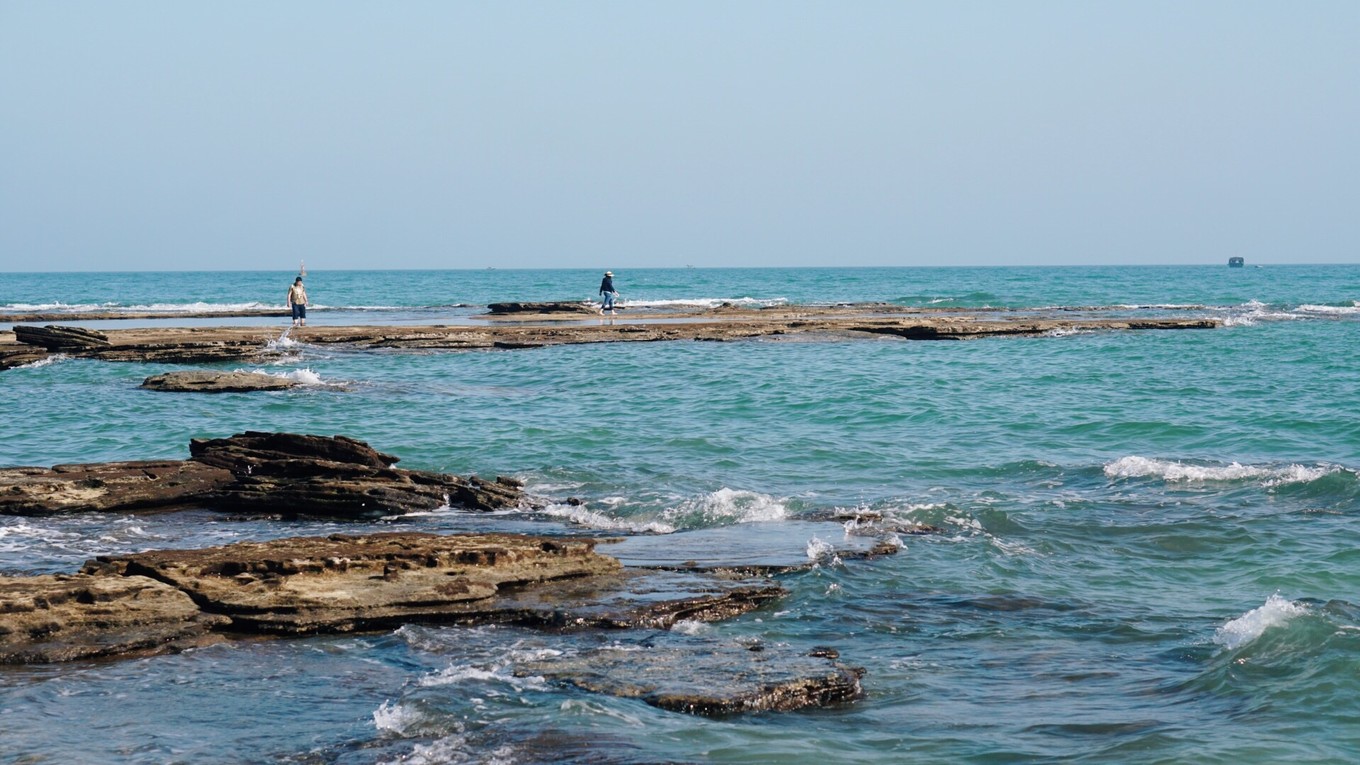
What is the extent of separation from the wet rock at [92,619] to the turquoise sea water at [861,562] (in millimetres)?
225

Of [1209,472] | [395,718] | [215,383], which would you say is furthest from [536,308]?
[395,718]

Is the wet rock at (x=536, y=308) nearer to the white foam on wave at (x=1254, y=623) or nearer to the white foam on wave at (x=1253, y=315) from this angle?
the white foam on wave at (x=1253, y=315)

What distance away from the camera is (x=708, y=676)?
8.63 metres

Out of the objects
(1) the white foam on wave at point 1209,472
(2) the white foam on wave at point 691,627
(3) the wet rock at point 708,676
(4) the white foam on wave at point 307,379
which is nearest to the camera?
(3) the wet rock at point 708,676

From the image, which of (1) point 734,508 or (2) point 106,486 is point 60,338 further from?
(1) point 734,508

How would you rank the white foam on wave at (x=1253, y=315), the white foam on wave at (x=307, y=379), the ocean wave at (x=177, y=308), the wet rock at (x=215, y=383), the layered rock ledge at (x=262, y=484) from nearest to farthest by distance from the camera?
1. the layered rock ledge at (x=262, y=484)
2. the wet rock at (x=215, y=383)
3. the white foam on wave at (x=307, y=379)
4. the white foam on wave at (x=1253, y=315)
5. the ocean wave at (x=177, y=308)

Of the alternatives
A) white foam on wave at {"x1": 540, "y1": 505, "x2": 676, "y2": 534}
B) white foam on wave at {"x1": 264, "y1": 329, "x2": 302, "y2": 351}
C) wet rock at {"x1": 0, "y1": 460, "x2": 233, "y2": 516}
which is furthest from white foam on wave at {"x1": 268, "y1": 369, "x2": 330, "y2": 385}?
white foam on wave at {"x1": 540, "y1": 505, "x2": 676, "y2": 534}

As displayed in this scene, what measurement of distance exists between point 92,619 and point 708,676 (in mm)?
4556

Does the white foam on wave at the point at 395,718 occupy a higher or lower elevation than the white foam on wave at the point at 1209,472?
lower

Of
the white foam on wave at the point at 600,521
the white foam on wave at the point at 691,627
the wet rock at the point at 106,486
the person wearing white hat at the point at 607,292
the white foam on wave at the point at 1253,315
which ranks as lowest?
the white foam on wave at the point at 600,521

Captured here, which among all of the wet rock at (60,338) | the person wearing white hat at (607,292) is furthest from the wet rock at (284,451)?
the person wearing white hat at (607,292)

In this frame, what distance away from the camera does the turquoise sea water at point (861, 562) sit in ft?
25.6

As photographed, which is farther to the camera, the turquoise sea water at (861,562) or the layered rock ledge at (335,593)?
the layered rock ledge at (335,593)

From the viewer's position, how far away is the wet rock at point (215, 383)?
25.2 meters
